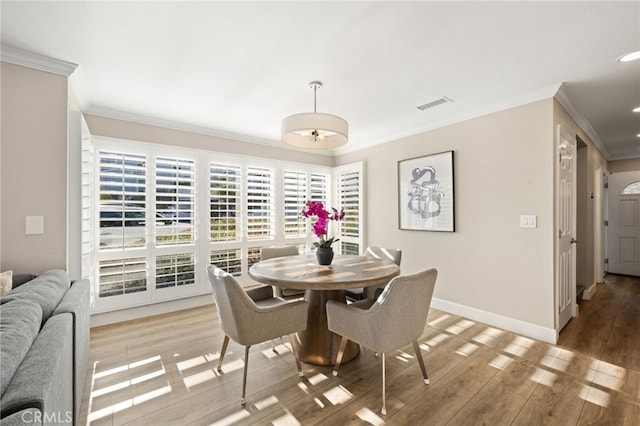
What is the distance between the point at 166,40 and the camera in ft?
6.51

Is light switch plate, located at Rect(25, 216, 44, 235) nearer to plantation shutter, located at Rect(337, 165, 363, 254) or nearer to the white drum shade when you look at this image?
the white drum shade

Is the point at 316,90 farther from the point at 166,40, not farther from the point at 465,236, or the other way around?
the point at 465,236

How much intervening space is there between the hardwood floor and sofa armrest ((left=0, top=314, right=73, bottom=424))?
77 cm

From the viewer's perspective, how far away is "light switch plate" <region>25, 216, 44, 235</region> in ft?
7.11

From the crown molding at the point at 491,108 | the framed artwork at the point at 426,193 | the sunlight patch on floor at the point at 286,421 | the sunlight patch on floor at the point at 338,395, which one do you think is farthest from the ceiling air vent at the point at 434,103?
the sunlight patch on floor at the point at 286,421

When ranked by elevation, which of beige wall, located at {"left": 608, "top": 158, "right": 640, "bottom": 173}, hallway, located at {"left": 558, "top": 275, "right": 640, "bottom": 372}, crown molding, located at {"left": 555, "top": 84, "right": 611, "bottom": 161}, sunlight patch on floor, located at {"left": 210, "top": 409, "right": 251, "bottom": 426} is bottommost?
sunlight patch on floor, located at {"left": 210, "top": 409, "right": 251, "bottom": 426}

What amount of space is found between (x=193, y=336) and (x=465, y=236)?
325 cm

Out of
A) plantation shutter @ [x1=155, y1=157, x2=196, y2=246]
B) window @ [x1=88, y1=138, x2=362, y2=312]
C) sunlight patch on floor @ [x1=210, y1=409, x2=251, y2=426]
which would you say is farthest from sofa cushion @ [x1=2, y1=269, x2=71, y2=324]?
plantation shutter @ [x1=155, y1=157, x2=196, y2=246]

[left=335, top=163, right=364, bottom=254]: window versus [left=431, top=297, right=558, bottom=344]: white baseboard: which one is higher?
[left=335, top=163, right=364, bottom=254]: window

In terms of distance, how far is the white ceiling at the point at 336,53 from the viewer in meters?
1.71

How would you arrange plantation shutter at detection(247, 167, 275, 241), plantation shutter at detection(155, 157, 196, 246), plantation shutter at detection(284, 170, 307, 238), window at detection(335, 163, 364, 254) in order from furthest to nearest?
window at detection(335, 163, 364, 254) → plantation shutter at detection(284, 170, 307, 238) → plantation shutter at detection(247, 167, 275, 241) → plantation shutter at detection(155, 157, 196, 246)

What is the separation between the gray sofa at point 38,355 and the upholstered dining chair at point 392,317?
148 centimetres

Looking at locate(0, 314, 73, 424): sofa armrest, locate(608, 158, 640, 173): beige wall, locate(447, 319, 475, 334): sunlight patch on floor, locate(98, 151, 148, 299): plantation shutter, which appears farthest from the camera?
locate(608, 158, 640, 173): beige wall

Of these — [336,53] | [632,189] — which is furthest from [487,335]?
[632,189]
